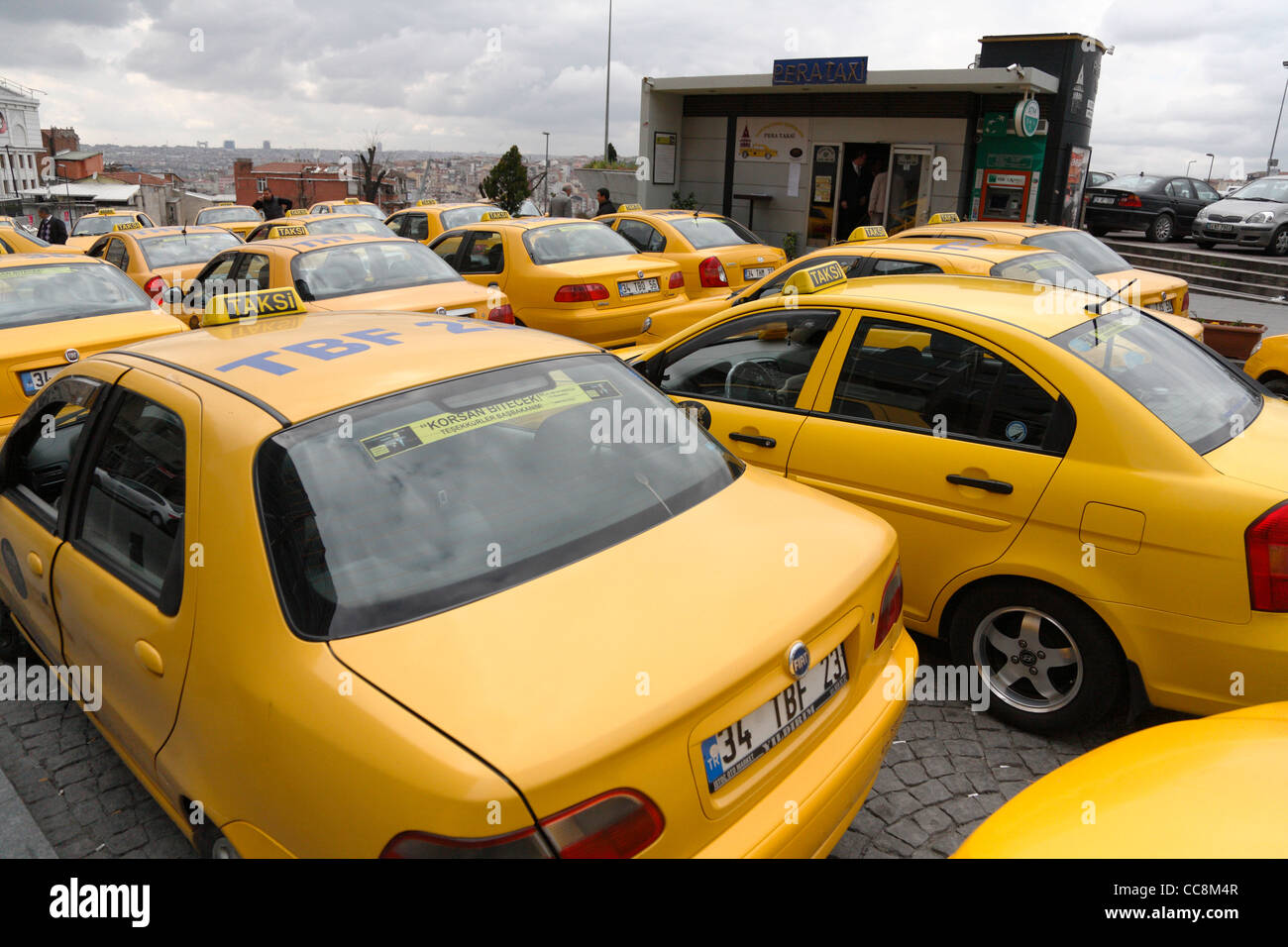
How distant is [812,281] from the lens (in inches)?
184

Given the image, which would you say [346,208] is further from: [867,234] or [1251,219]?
[1251,219]

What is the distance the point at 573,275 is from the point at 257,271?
9.79ft

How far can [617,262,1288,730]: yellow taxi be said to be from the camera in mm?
3014

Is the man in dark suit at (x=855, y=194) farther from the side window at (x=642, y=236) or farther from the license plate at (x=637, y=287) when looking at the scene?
the license plate at (x=637, y=287)

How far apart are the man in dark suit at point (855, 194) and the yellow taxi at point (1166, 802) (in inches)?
692

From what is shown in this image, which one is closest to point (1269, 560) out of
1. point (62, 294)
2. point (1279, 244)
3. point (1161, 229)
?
point (62, 294)

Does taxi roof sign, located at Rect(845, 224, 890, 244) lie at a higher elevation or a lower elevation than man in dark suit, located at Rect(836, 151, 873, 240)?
lower

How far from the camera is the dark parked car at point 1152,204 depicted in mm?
19219

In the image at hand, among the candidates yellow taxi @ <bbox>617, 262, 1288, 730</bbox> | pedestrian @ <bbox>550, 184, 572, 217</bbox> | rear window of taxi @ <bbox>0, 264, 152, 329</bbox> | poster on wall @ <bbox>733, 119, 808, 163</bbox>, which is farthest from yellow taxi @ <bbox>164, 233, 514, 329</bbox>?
pedestrian @ <bbox>550, 184, 572, 217</bbox>

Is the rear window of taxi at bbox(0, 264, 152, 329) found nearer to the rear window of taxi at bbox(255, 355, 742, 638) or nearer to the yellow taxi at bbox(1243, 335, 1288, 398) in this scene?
the rear window of taxi at bbox(255, 355, 742, 638)

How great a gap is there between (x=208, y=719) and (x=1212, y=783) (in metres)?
2.31

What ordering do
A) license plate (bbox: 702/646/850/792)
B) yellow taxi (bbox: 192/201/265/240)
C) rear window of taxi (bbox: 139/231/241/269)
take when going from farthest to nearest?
yellow taxi (bbox: 192/201/265/240) → rear window of taxi (bbox: 139/231/241/269) → license plate (bbox: 702/646/850/792)
